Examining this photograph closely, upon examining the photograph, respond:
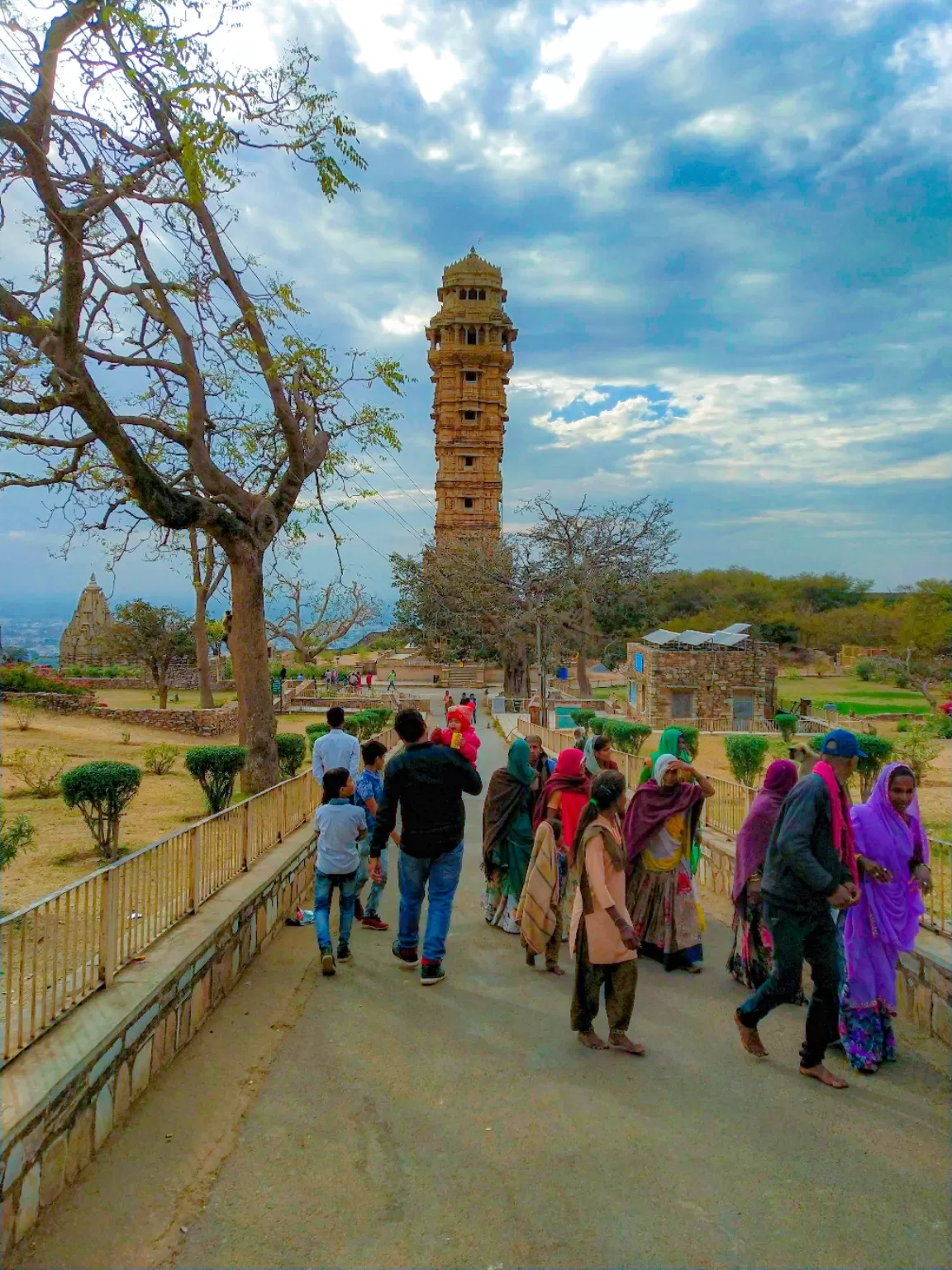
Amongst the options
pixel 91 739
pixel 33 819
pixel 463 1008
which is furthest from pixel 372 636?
pixel 463 1008

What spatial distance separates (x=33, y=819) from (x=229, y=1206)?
311 inches

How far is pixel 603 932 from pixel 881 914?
1.30 m

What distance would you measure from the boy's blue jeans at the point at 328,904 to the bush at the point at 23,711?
16.0 m

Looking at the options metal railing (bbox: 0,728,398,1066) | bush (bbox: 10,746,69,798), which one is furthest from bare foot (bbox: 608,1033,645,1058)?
bush (bbox: 10,746,69,798)

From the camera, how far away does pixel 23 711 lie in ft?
63.7

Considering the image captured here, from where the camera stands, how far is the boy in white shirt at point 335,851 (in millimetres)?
5238

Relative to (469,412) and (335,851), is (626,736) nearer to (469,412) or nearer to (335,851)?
(335,851)

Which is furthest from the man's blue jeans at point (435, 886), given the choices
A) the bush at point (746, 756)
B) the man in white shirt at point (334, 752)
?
the bush at point (746, 756)

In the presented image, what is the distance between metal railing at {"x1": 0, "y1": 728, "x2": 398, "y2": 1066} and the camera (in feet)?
10.3

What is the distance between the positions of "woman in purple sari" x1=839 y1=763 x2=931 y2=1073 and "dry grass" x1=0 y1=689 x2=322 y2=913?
527cm

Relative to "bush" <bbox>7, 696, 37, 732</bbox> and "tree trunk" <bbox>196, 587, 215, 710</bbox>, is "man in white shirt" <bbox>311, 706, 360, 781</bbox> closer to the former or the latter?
"bush" <bbox>7, 696, 37, 732</bbox>

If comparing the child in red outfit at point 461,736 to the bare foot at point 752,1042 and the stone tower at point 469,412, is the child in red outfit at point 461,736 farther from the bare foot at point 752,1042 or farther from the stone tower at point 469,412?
the stone tower at point 469,412

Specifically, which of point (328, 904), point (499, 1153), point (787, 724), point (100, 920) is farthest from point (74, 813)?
point (787, 724)

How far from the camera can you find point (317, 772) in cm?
637
